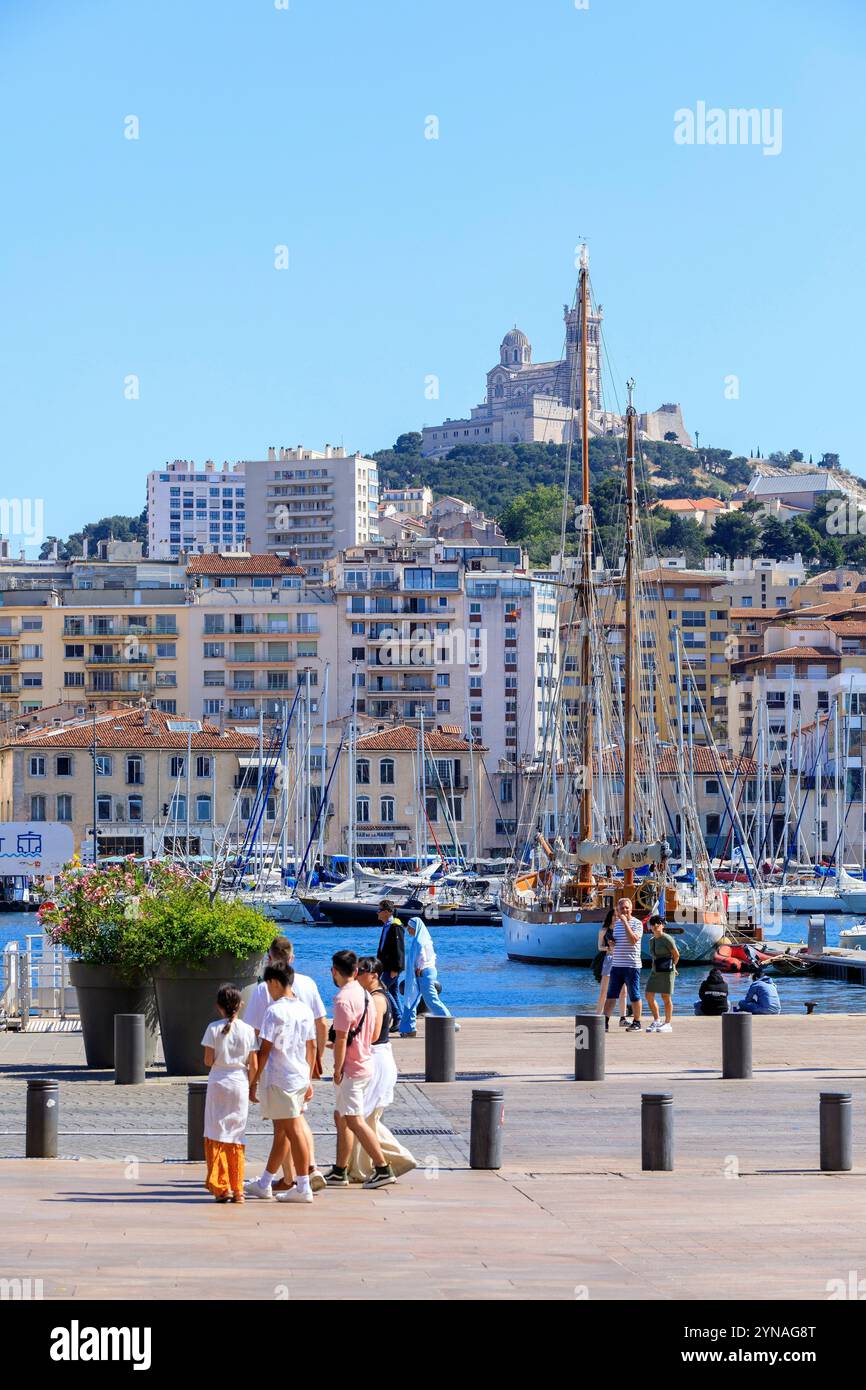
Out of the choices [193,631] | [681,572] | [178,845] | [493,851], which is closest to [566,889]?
[178,845]

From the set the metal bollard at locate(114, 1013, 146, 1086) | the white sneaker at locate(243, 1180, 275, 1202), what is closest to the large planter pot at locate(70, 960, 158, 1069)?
the metal bollard at locate(114, 1013, 146, 1086)

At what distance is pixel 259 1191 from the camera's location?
13547mm

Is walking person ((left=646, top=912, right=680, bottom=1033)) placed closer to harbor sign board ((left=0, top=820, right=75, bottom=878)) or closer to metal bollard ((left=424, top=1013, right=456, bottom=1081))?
metal bollard ((left=424, top=1013, right=456, bottom=1081))

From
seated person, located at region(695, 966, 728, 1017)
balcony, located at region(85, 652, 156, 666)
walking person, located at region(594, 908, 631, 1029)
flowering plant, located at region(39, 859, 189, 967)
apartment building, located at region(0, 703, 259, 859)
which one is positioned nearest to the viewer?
flowering plant, located at region(39, 859, 189, 967)

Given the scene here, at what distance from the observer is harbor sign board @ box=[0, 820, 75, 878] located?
23859 mm

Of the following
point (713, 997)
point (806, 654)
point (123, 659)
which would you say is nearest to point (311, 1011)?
point (713, 997)

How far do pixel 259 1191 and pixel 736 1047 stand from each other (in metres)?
7.98

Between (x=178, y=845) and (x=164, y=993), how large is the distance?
9052 centimetres

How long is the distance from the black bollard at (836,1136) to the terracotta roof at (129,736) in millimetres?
95215

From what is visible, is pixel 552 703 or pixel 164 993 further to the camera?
pixel 552 703

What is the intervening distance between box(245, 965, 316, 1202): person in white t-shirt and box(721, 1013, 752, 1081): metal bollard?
7.57m
